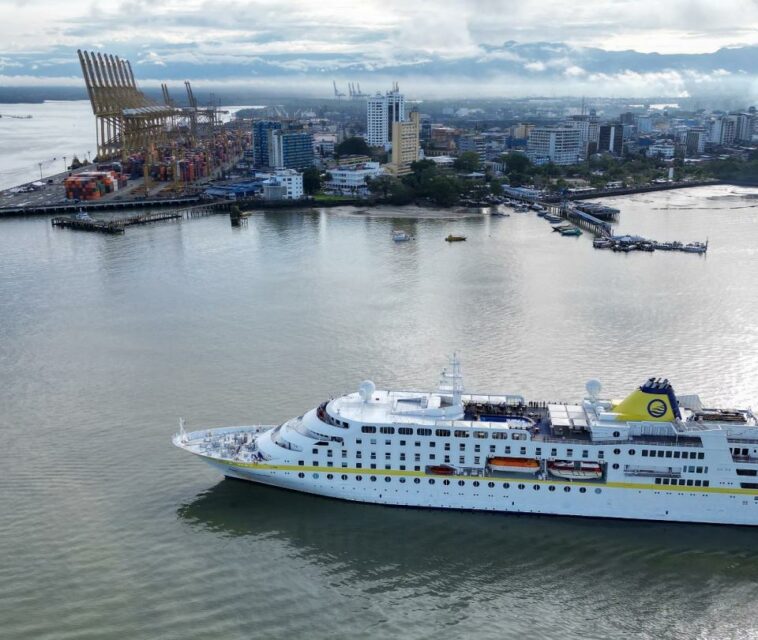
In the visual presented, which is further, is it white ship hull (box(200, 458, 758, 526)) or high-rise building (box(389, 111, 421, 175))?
high-rise building (box(389, 111, 421, 175))

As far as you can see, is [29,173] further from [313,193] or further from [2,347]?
[2,347]

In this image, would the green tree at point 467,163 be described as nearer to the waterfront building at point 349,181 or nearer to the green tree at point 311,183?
the waterfront building at point 349,181

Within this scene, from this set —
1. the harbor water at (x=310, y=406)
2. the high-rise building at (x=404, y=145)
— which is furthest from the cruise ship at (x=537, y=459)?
the high-rise building at (x=404, y=145)

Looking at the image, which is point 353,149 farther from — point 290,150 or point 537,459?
point 537,459

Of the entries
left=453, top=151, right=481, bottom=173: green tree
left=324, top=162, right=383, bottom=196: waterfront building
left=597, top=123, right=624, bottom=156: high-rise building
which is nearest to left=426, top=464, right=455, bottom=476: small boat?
left=324, top=162, right=383, bottom=196: waterfront building

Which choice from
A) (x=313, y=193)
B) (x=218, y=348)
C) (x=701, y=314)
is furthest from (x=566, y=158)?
(x=218, y=348)

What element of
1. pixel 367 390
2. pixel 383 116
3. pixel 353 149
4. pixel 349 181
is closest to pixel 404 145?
pixel 353 149

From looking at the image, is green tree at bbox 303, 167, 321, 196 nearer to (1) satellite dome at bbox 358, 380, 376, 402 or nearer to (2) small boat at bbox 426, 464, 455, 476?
(1) satellite dome at bbox 358, 380, 376, 402
